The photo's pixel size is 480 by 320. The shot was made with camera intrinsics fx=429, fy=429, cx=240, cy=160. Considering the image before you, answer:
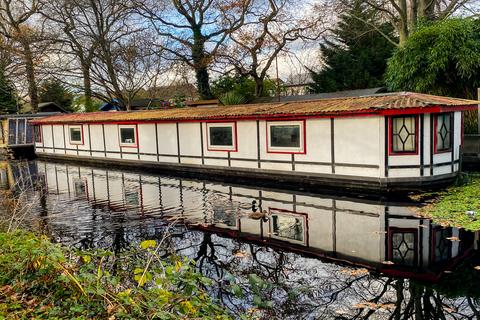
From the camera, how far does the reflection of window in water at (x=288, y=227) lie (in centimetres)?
847

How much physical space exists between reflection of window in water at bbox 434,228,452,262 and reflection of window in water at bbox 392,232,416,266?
1.24 feet

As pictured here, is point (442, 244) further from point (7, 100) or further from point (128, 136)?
point (7, 100)

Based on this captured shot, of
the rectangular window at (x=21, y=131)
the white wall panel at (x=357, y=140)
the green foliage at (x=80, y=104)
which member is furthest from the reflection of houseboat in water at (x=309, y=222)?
the green foliage at (x=80, y=104)

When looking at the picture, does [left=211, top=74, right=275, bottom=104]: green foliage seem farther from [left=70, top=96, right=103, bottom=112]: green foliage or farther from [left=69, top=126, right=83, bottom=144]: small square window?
[left=70, top=96, right=103, bottom=112]: green foliage

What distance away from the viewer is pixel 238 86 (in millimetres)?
27906

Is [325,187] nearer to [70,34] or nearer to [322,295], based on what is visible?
[322,295]

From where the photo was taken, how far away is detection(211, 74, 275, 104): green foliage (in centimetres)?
2706

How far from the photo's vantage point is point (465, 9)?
20.6 meters

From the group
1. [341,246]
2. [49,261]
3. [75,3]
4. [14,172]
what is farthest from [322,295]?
[75,3]

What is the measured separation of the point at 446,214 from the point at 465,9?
15561 mm

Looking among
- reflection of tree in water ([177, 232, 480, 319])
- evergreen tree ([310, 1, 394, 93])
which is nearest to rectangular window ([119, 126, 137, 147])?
reflection of tree in water ([177, 232, 480, 319])

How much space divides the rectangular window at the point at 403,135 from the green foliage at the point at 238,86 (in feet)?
47.5

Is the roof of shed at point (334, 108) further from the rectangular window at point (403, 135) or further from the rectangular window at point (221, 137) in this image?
the rectangular window at point (403, 135)

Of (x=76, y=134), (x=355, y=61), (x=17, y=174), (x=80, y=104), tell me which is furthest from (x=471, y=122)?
(x=80, y=104)
